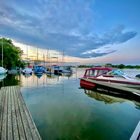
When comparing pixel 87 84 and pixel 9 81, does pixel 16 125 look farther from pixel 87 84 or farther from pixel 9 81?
pixel 9 81

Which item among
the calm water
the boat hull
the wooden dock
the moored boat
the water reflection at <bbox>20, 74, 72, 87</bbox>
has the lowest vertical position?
the water reflection at <bbox>20, 74, 72, 87</bbox>

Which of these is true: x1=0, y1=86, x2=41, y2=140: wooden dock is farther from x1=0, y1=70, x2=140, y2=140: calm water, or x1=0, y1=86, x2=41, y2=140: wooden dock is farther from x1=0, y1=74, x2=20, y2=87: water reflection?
x1=0, y1=74, x2=20, y2=87: water reflection

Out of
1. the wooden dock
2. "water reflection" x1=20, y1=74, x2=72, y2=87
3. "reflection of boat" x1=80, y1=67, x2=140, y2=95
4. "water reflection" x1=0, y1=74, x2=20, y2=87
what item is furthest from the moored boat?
the wooden dock

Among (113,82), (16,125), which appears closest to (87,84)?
(113,82)

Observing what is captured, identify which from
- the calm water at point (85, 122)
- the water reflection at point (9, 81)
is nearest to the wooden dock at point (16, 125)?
the calm water at point (85, 122)

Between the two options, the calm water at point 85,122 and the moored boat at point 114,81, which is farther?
the moored boat at point 114,81

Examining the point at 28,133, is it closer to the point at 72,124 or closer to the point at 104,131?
the point at 72,124

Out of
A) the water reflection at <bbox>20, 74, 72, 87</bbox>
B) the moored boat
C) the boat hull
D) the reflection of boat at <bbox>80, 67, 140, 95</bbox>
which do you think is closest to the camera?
the reflection of boat at <bbox>80, 67, 140, 95</bbox>

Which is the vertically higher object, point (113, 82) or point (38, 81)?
point (113, 82)

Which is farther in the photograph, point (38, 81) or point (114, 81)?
point (38, 81)

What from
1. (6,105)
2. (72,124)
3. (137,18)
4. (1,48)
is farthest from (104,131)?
(1,48)

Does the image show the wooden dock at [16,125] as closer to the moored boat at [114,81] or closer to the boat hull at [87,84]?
the moored boat at [114,81]

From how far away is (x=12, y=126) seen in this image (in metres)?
5.49

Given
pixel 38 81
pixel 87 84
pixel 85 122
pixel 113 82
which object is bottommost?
pixel 38 81
